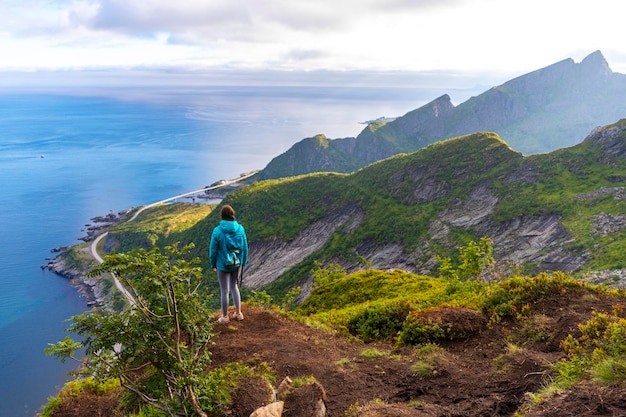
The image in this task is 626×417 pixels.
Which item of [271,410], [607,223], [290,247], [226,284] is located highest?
[226,284]

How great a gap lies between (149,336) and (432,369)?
634cm

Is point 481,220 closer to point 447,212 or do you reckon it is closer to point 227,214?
point 447,212

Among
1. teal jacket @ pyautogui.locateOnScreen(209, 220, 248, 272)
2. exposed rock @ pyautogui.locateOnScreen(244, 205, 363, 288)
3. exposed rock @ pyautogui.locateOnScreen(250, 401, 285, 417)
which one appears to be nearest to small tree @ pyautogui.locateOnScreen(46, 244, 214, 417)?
exposed rock @ pyautogui.locateOnScreen(250, 401, 285, 417)

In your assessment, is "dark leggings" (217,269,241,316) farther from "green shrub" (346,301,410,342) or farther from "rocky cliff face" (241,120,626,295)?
"rocky cliff face" (241,120,626,295)

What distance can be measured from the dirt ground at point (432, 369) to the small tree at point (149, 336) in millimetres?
1472

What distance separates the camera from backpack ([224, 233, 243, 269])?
37.2 ft

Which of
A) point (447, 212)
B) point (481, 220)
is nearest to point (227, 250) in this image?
point (481, 220)

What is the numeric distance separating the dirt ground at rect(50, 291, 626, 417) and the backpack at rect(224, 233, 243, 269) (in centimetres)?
220

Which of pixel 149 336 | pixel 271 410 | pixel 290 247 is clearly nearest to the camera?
pixel 149 336

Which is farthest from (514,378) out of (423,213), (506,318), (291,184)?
(291,184)

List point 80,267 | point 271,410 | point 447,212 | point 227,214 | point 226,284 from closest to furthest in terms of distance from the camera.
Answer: point 271,410 → point 227,214 → point 226,284 → point 447,212 → point 80,267

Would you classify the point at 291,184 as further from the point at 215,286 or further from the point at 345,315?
the point at 345,315

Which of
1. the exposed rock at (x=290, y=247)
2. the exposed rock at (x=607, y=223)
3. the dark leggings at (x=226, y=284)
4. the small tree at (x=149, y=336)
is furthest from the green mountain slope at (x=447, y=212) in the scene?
the small tree at (x=149, y=336)

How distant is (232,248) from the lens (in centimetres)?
1142
